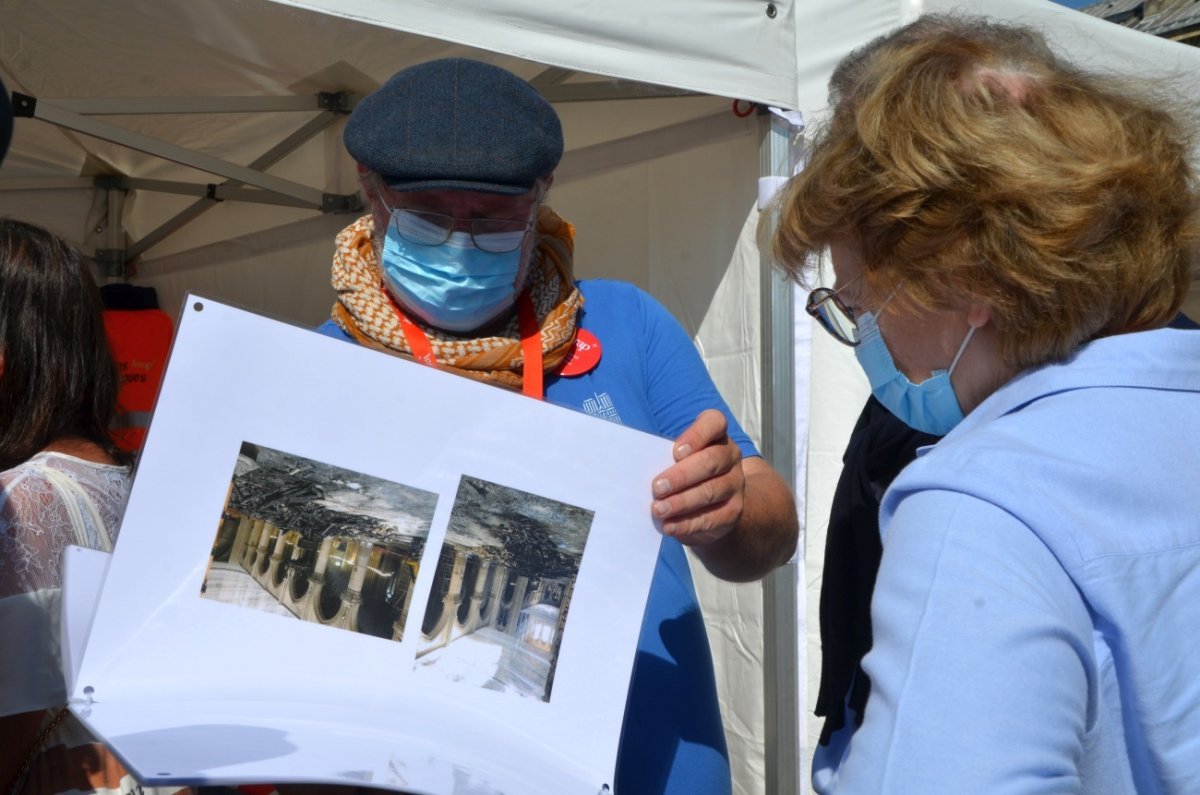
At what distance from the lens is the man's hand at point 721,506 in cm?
116

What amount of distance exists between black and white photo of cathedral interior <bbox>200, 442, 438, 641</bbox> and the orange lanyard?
0.34 metres

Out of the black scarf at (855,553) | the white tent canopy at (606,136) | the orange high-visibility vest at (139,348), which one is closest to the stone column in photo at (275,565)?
the black scarf at (855,553)

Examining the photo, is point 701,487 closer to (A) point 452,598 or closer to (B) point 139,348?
(A) point 452,598

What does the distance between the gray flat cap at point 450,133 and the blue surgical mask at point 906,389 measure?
0.54 meters

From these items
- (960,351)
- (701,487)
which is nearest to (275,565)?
(701,487)

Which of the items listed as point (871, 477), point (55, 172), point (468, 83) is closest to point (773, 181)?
point (871, 477)

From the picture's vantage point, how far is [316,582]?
40.7 inches

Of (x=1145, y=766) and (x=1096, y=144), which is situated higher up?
(x=1096, y=144)

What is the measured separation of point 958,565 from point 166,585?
71cm

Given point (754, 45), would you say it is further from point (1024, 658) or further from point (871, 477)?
point (1024, 658)

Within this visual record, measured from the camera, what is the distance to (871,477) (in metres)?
1.68

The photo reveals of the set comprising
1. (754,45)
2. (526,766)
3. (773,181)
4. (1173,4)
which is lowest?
(526,766)

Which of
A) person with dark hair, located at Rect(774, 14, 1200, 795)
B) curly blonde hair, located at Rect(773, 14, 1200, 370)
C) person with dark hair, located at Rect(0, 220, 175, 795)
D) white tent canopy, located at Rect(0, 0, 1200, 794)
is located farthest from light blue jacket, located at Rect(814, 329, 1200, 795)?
white tent canopy, located at Rect(0, 0, 1200, 794)

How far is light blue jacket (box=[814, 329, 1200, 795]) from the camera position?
70cm
